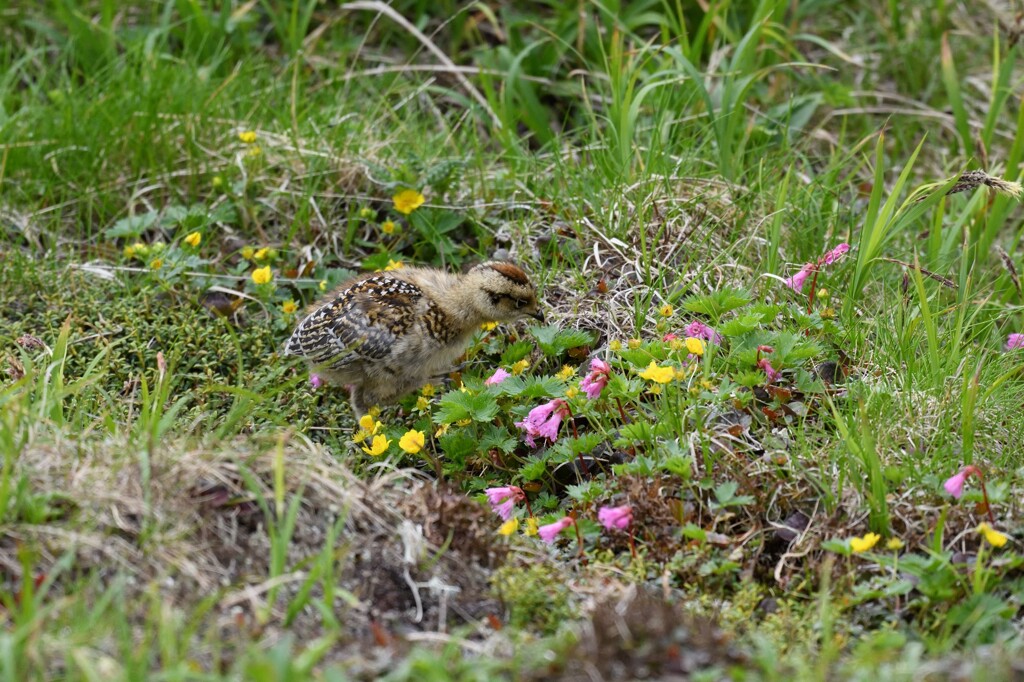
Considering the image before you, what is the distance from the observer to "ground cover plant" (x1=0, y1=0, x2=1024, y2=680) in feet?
10.9

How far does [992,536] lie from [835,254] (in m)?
1.86

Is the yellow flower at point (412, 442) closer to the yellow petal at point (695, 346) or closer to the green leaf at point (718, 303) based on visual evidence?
the yellow petal at point (695, 346)

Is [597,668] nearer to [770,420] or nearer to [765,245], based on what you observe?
[770,420]

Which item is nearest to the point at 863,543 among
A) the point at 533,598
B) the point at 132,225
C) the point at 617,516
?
the point at 617,516

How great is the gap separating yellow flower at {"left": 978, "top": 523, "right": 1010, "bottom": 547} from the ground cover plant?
0.01m

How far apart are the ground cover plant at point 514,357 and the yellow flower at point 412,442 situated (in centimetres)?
2

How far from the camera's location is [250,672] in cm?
270

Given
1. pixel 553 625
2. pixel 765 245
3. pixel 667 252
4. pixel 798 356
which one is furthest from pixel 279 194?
pixel 553 625

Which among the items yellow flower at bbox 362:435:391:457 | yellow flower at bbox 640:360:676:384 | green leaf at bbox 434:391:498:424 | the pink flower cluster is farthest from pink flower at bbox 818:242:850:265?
yellow flower at bbox 362:435:391:457

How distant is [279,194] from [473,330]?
54.1 inches

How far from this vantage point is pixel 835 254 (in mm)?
5246

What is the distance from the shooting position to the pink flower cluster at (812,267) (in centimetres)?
516

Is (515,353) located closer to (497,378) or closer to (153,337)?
(497,378)

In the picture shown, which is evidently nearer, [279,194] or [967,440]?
[967,440]
